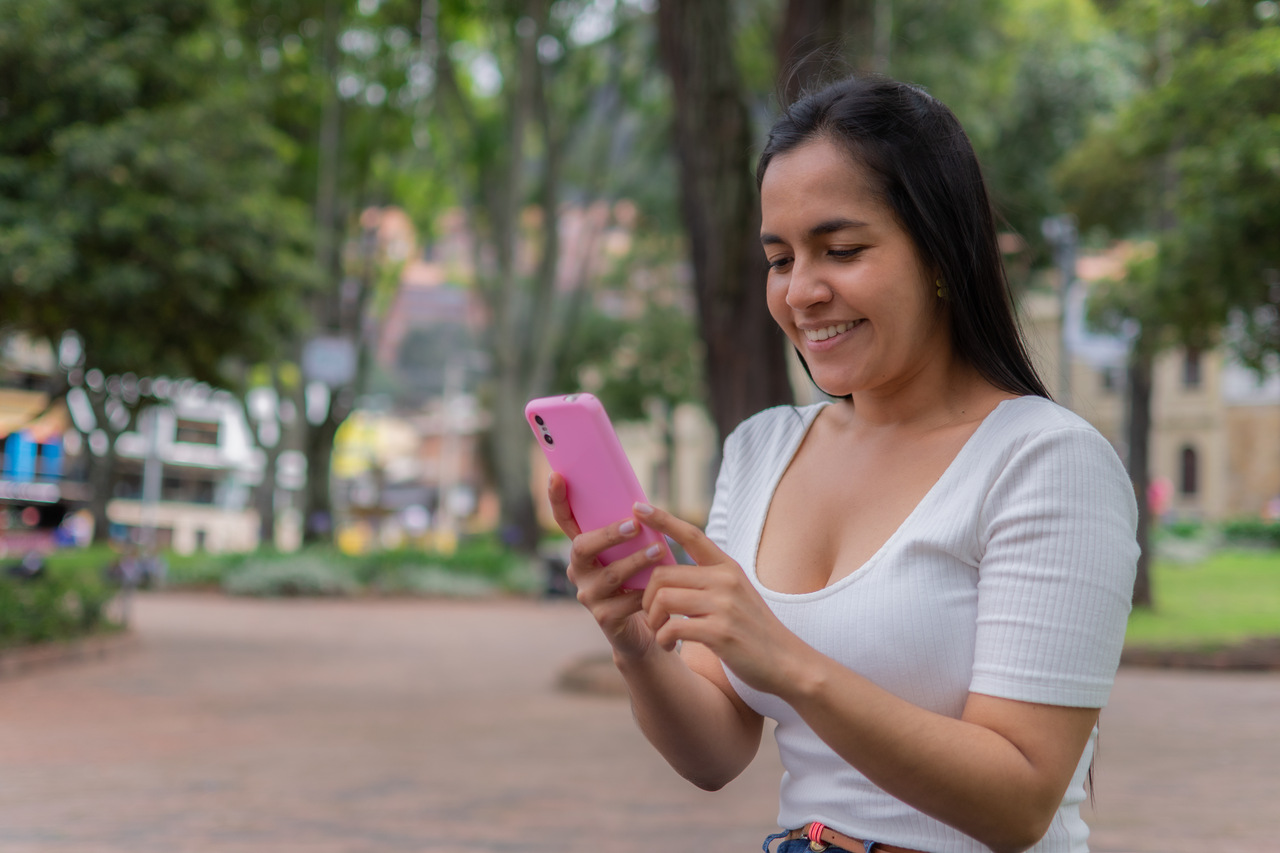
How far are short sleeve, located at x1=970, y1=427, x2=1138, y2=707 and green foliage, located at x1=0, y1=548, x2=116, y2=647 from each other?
13057 millimetres

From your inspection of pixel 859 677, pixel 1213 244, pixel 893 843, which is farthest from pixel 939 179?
pixel 1213 244

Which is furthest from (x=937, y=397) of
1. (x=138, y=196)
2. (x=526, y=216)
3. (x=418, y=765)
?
(x=526, y=216)

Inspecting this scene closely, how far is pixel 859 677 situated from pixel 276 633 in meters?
17.4

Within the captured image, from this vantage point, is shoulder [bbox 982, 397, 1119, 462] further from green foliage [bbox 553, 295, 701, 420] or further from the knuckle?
green foliage [bbox 553, 295, 701, 420]

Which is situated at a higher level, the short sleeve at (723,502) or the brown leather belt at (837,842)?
the short sleeve at (723,502)

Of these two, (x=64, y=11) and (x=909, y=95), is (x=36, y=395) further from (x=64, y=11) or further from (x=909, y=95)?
(x=909, y=95)

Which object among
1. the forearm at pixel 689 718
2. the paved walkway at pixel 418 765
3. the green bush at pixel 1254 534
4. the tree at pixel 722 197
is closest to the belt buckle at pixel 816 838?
the forearm at pixel 689 718

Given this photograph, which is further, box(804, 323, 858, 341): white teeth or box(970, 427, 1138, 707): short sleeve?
box(804, 323, 858, 341): white teeth

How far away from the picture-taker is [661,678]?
1.70 metres

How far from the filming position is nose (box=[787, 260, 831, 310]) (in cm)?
161

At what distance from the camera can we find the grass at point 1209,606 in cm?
1500

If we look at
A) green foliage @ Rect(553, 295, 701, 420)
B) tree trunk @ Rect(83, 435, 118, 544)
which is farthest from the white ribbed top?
green foliage @ Rect(553, 295, 701, 420)

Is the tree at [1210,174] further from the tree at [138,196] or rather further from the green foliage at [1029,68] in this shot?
the tree at [138,196]

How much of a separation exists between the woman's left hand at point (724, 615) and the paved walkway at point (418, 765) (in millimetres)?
4472
